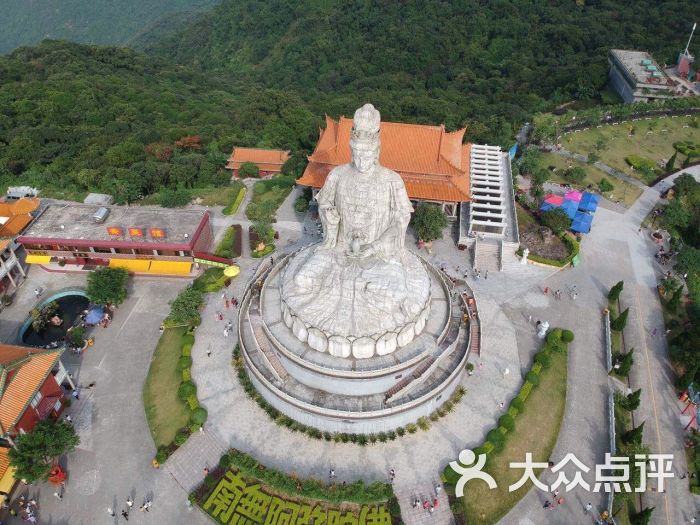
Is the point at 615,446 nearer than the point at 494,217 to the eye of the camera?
Yes

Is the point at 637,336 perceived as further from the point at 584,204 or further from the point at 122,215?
the point at 122,215

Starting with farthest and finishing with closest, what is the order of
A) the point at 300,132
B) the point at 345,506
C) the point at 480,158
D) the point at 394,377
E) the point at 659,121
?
the point at 659,121 → the point at 300,132 → the point at 480,158 → the point at 394,377 → the point at 345,506

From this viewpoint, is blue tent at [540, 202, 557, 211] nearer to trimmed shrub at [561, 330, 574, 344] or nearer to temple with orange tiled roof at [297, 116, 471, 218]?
temple with orange tiled roof at [297, 116, 471, 218]

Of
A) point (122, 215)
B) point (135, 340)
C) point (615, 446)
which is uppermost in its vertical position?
point (122, 215)

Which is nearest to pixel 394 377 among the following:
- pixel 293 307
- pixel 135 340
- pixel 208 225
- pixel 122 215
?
pixel 293 307

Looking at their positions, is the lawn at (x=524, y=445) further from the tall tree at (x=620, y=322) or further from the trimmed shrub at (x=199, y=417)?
the trimmed shrub at (x=199, y=417)

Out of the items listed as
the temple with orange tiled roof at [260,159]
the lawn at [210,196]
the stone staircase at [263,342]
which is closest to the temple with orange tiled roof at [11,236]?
the lawn at [210,196]
